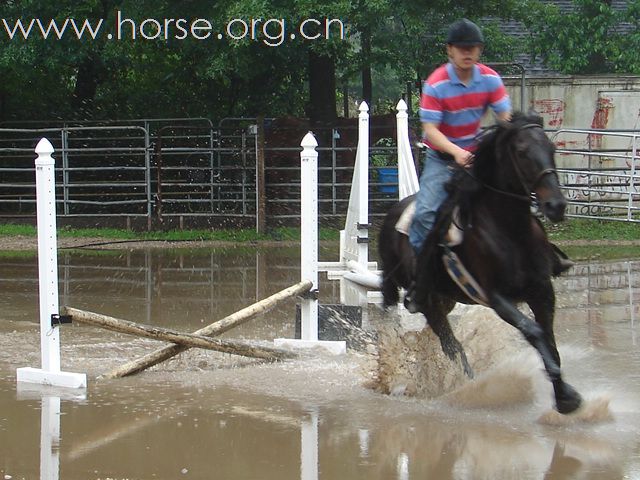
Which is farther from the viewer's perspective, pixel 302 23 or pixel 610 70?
pixel 610 70

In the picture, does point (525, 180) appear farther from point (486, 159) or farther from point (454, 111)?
point (454, 111)

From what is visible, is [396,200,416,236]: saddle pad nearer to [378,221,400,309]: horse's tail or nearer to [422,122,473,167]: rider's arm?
[378,221,400,309]: horse's tail

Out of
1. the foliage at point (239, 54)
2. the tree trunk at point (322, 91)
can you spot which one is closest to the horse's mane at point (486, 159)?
the foliage at point (239, 54)

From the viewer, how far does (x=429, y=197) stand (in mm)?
6668

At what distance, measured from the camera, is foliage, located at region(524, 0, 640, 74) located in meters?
23.7

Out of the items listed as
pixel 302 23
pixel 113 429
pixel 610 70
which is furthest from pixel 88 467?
pixel 610 70

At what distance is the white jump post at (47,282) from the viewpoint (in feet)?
23.9

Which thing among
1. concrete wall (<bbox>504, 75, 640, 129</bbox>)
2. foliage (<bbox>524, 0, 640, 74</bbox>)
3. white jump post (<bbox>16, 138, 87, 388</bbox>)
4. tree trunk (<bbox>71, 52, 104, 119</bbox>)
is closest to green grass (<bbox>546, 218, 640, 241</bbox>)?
concrete wall (<bbox>504, 75, 640, 129</bbox>)

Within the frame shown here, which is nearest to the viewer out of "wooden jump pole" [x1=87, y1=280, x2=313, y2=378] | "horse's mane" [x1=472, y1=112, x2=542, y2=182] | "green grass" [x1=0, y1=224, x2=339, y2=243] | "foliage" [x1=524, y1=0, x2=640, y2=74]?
"horse's mane" [x1=472, y1=112, x2=542, y2=182]

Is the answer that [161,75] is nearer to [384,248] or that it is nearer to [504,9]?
[504,9]

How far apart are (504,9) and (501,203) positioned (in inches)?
563

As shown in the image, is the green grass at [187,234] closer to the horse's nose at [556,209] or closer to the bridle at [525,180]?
the bridle at [525,180]

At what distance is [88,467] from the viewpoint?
5414mm

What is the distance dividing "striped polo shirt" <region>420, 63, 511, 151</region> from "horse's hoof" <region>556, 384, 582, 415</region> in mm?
1601
